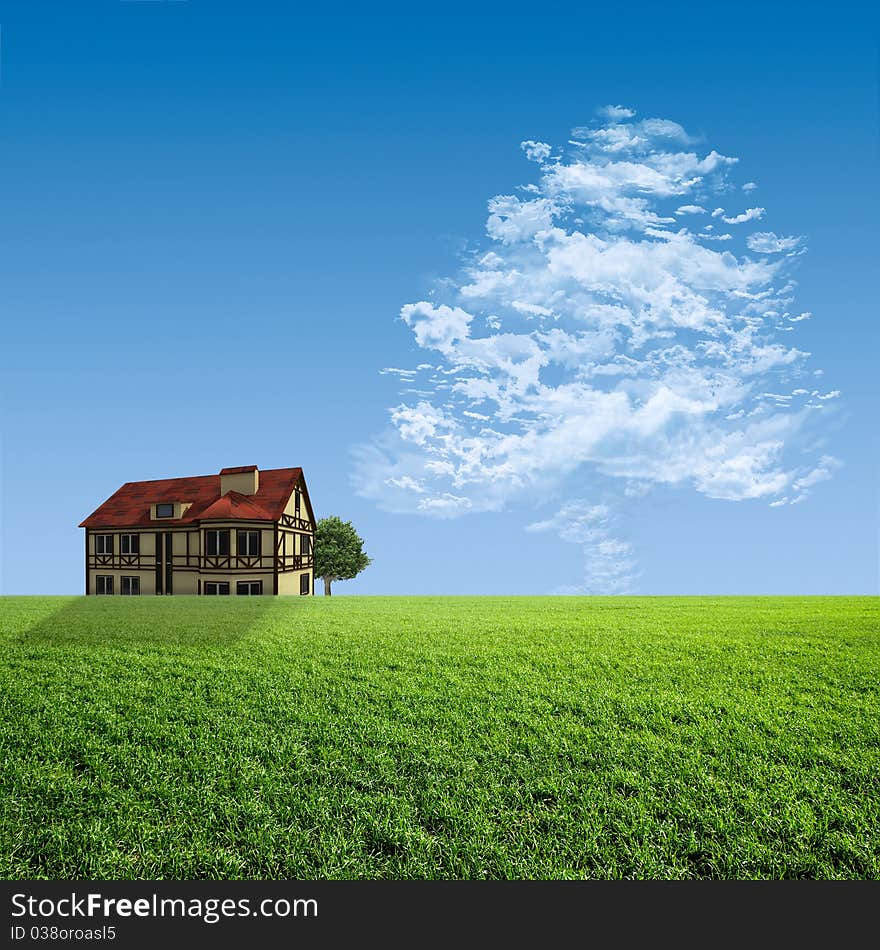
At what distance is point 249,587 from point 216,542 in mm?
2071

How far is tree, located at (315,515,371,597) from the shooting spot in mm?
30109

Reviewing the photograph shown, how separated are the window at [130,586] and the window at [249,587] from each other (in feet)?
15.5

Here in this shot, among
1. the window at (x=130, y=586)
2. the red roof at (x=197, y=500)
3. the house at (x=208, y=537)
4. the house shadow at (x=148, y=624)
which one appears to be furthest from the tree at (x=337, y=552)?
the house shadow at (x=148, y=624)

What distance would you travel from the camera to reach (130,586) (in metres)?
24.3

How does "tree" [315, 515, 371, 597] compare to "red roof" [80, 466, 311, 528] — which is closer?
"red roof" [80, 466, 311, 528]

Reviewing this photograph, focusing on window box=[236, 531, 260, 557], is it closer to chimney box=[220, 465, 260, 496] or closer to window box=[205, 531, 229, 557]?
window box=[205, 531, 229, 557]

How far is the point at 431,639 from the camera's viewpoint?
11.2 m

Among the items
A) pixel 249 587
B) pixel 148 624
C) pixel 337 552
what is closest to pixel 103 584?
pixel 249 587

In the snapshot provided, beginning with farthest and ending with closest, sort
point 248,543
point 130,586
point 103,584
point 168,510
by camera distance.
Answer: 1. point 103,584
2. point 130,586
3. point 168,510
4. point 248,543

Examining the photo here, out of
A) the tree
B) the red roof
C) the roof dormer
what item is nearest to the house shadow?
the red roof

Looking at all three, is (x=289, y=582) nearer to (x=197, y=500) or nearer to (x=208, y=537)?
(x=208, y=537)

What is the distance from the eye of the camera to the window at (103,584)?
965 inches

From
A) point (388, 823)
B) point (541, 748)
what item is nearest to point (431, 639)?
point (541, 748)

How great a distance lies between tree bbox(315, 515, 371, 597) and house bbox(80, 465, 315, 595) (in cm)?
413
